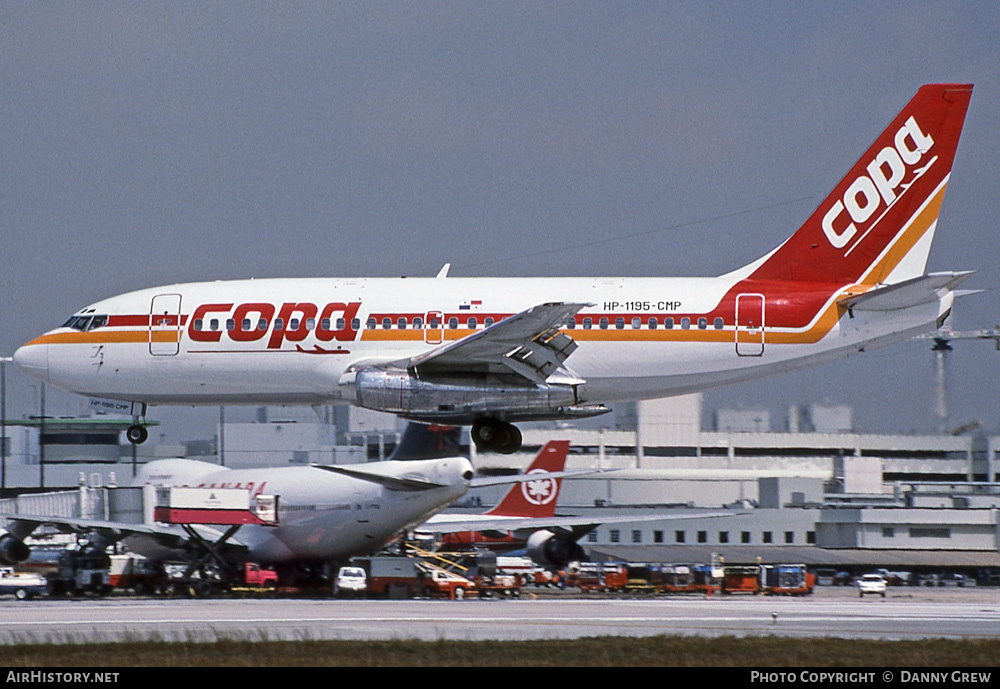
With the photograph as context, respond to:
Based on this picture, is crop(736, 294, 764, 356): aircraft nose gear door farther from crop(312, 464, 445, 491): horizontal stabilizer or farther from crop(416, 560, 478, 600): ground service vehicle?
crop(312, 464, 445, 491): horizontal stabilizer

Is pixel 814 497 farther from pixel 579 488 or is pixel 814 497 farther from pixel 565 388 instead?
pixel 565 388

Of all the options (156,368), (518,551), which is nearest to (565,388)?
(156,368)

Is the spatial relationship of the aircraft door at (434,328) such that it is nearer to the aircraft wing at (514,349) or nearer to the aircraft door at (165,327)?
the aircraft wing at (514,349)

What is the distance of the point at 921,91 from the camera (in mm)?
39656

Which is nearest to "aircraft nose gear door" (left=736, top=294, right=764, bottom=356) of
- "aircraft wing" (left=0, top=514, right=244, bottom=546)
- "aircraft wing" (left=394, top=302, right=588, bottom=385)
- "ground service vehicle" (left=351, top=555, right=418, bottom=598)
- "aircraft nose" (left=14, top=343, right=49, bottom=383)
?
"aircraft wing" (left=394, top=302, right=588, bottom=385)

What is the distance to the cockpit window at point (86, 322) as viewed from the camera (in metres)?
39.5

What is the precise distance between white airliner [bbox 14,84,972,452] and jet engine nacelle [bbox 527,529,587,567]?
21942 mm

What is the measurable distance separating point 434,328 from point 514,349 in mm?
2695

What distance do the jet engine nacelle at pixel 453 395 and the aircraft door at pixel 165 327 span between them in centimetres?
543

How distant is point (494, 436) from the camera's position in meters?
38.1

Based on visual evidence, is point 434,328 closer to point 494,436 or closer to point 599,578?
point 494,436

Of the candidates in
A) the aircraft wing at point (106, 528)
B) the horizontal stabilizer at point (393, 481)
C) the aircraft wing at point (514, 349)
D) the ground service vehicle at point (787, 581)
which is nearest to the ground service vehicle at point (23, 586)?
the aircraft wing at point (106, 528)
